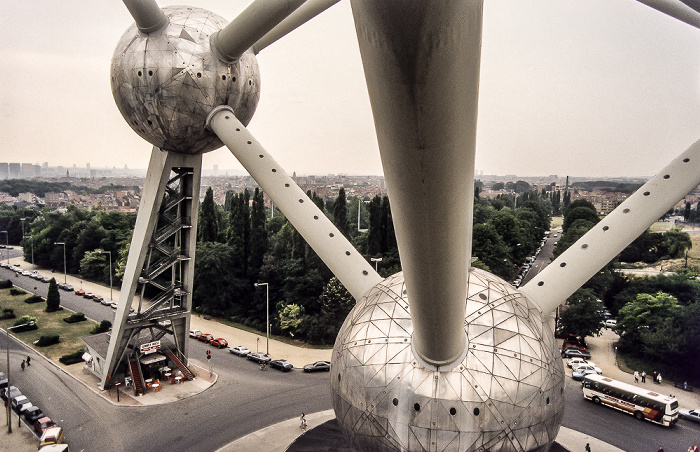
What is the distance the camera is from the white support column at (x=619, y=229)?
10977mm

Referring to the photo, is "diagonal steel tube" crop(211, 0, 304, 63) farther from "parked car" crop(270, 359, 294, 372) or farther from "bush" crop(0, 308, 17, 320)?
"bush" crop(0, 308, 17, 320)

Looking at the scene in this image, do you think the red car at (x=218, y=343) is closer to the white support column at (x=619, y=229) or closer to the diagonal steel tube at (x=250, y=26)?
the diagonal steel tube at (x=250, y=26)

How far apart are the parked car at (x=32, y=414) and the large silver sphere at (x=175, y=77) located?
48.8ft

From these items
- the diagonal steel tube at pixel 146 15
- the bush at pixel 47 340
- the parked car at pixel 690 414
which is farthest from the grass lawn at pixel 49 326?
the parked car at pixel 690 414

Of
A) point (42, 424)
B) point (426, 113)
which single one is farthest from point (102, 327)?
point (426, 113)

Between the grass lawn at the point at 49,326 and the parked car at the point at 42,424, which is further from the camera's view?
the grass lawn at the point at 49,326

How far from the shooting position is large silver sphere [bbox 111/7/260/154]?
17344 mm

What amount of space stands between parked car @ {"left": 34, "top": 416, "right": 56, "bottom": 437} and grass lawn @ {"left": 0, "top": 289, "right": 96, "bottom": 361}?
1092cm

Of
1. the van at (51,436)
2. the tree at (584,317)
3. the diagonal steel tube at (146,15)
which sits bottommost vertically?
the van at (51,436)

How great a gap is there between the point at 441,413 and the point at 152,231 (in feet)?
61.6

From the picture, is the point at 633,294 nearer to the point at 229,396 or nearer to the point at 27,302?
the point at 229,396

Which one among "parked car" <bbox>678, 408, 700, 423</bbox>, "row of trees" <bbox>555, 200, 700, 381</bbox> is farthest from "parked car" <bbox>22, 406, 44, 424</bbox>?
"row of trees" <bbox>555, 200, 700, 381</bbox>

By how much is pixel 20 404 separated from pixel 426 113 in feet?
91.8

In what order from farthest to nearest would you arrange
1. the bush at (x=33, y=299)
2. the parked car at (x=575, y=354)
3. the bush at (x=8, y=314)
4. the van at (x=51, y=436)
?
the bush at (x=33, y=299), the bush at (x=8, y=314), the parked car at (x=575, y=354), the van at (x=51, y=436)
